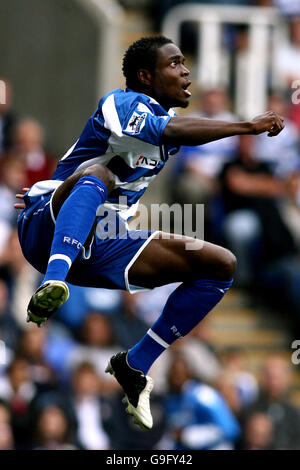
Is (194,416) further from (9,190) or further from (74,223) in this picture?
(74,223)

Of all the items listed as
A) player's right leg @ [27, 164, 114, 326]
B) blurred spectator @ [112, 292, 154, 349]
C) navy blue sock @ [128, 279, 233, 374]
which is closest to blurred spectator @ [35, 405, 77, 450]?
blurred spectator @ [112, 292, 154, 349]

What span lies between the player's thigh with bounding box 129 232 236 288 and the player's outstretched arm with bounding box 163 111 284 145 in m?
0.64

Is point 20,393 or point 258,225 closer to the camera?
point 20,393

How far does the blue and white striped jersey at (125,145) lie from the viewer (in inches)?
239

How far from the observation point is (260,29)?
43.8 ft

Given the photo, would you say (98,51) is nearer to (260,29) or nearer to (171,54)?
(260,29)

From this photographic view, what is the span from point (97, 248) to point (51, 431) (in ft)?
12.6

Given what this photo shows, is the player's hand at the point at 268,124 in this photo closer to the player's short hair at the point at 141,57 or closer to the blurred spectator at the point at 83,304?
the player's short hair at the point at 141,57

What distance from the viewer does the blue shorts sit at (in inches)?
251

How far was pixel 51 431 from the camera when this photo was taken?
32.2 feet

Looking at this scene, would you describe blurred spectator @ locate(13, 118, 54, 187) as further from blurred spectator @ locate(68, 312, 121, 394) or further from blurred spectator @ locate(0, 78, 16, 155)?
blurred spectator @ locate(68, 312, 121, 394)

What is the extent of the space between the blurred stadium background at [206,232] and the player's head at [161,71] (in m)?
4.26

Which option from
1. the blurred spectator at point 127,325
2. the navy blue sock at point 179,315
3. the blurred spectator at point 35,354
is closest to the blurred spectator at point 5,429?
the blurred spectator at point 35,354

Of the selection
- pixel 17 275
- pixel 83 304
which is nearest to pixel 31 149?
pixel 17 275
